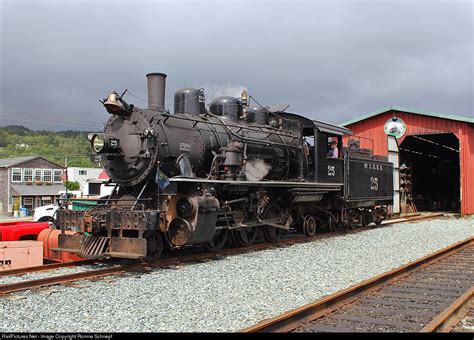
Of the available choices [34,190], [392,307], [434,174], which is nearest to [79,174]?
[34,190]

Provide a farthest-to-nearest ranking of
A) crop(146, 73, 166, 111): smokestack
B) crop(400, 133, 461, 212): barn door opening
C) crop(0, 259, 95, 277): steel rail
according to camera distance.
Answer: crop(400, 133, 461, 212): barn door opening → crop(146, 73, 166, 111): smokestack → crop(0, 259, 95, 277): steel rail

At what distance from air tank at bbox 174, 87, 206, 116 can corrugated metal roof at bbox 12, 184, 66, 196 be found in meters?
42.0

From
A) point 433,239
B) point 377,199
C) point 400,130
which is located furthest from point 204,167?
point 400,130

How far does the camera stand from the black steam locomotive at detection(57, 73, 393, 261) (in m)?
8.91

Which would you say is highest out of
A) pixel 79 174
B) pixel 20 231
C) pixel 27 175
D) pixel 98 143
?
pixel 79 174

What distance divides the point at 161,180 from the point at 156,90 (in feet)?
8.07

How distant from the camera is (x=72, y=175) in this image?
59.0 meters

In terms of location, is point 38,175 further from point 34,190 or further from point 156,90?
point 156,90

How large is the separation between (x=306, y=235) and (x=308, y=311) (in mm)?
8734

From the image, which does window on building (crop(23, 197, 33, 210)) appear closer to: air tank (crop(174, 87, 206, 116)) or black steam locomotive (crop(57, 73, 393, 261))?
black steam locomotive (crop(57, 73, 393, 261))

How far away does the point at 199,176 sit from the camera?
10492 mm

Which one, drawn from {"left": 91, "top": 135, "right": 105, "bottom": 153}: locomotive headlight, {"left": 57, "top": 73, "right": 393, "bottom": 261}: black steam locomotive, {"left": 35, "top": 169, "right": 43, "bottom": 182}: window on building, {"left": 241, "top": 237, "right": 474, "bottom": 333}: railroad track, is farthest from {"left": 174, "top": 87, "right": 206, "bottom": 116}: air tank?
{"left": 35, "top": 169, "right": 43, "bottom": 182}: window on building

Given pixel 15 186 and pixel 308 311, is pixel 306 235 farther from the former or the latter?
pixel 15 186

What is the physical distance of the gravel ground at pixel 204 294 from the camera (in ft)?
16.6
